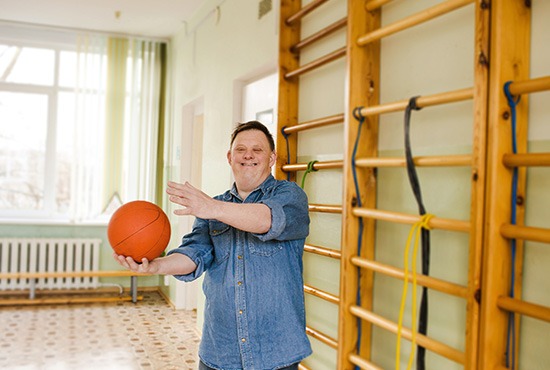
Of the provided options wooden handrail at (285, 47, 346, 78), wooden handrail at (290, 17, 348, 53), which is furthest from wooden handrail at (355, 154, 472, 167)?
wooden handrail at (290, 17, 348, 53)

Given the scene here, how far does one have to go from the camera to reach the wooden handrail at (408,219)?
5.58 ft

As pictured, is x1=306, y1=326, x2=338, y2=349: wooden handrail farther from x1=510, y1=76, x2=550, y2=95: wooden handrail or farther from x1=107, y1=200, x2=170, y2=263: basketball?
x1=510, y1=76, x2=550, y2=95: wooden handrail

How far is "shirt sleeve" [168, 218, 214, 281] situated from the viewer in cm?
194

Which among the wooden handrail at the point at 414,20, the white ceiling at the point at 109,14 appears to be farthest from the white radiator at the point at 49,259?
the wooden handrail at the point at 414,20

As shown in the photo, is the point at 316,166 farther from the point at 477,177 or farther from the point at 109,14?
the point at 109,14

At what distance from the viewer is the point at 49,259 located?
604cm

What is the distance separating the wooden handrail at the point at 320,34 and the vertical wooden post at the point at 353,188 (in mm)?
186

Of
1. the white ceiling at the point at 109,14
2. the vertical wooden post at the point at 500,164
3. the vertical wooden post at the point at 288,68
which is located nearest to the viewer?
the vertical wooden post at the point at 500,164

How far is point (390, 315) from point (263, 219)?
0.80m

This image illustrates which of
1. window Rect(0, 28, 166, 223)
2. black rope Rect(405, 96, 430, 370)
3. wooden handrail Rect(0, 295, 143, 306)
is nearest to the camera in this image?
black rope Rect(405, 96, 430, 370)

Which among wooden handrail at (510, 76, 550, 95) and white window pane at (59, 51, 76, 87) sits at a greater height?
white window pane at (59, 51, 76, 87)

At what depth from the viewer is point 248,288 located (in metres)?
1.82

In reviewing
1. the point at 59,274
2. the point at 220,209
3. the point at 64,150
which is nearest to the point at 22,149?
the point at 64,150

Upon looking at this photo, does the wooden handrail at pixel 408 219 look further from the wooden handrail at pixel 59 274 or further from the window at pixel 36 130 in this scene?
the window at pixel 36 130
